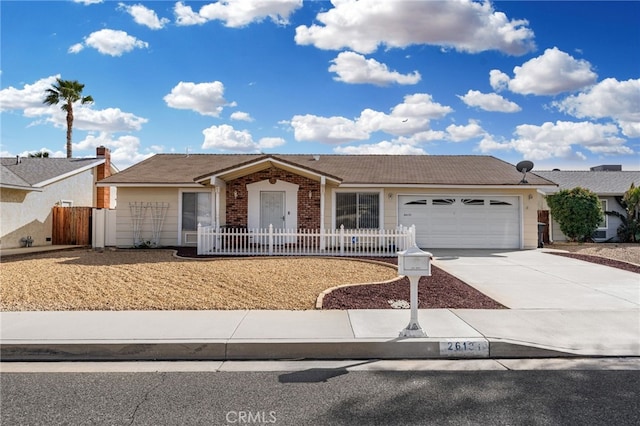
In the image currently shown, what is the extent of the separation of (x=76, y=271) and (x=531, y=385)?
994cm

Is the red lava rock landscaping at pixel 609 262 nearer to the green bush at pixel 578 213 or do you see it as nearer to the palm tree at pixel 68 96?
the green bush at pixel 578 213

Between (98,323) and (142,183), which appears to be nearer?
(98,323)

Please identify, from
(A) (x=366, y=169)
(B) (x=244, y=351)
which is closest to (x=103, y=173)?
(A) (x=366, y=169)

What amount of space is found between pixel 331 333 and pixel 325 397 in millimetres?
1659

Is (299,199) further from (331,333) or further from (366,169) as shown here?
(331,333)

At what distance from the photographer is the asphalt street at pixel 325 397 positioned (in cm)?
378

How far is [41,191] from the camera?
18.6 m

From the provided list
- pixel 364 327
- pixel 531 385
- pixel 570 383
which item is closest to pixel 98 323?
pixel 364 327

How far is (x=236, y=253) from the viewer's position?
14156mm

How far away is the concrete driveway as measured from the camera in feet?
26.2

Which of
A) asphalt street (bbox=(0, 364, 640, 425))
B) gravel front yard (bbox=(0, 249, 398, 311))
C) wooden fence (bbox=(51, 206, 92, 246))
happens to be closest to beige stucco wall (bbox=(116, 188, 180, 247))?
wooden fence (bbox=(51, 206, 92, 246))

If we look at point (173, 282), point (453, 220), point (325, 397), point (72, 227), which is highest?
point (453, 220)

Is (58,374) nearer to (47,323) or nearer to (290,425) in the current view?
(47,323)

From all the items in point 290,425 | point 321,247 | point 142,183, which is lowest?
point 290,425
